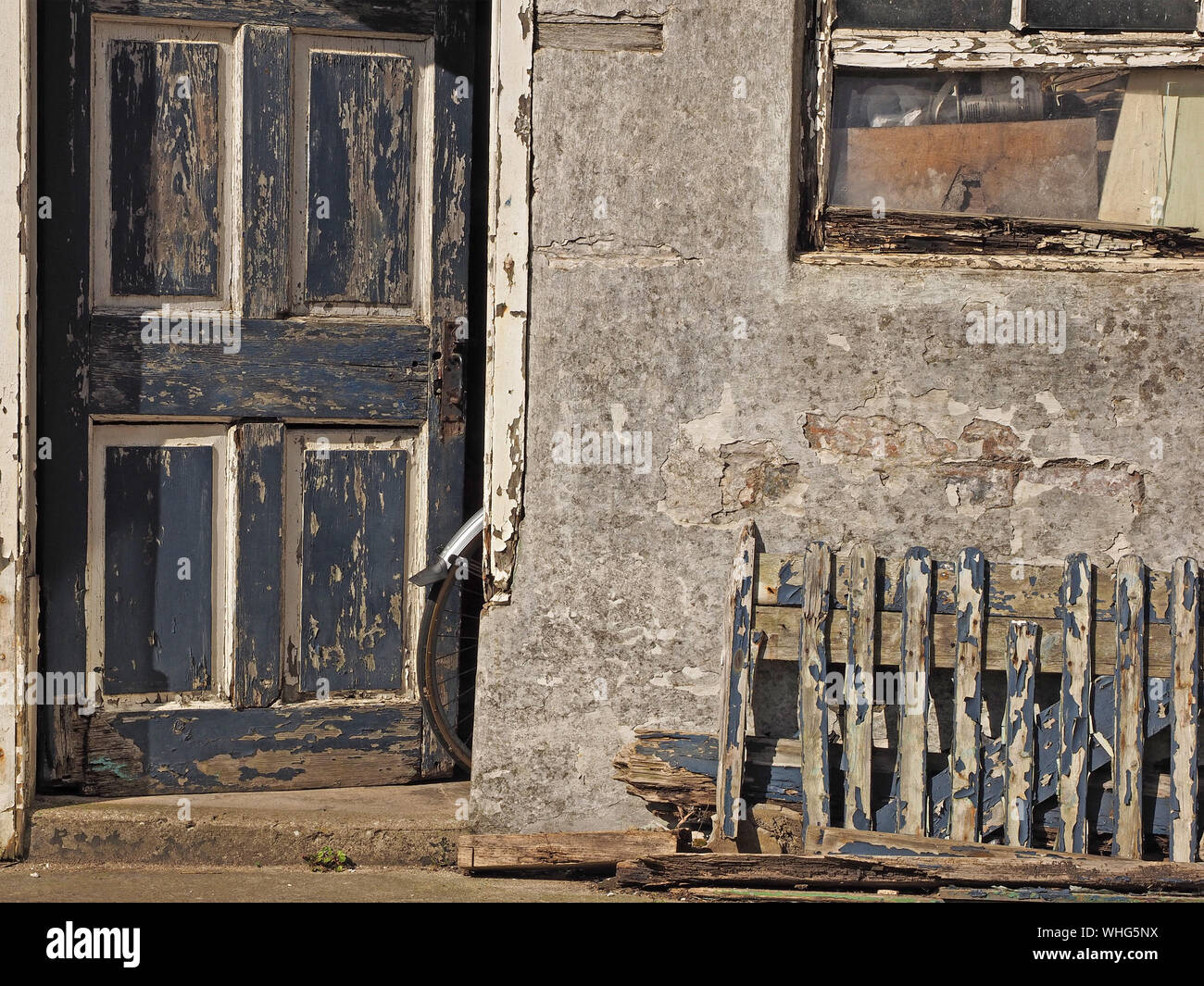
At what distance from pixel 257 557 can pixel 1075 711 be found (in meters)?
2.35

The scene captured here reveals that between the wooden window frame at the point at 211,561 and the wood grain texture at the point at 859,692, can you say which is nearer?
the wood grain texture at the point at 859,692

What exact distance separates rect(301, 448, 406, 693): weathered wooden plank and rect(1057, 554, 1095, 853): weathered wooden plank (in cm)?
195

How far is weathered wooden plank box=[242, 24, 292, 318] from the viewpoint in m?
3.40

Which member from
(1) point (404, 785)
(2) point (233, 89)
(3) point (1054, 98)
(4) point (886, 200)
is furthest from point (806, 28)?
(1) point (404, 785)

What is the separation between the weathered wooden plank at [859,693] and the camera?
2.99m

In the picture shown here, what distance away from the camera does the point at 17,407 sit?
3209 millimetres

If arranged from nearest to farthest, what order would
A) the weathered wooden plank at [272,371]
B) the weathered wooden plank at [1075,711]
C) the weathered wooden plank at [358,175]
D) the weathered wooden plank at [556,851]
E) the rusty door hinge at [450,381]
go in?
the weathered wooden plank at [1075,711]
the weathered wooden plank at [556,851]
the weathered wooden plank at [272,371]
the weathered wooden plank at [358,175]
the rusty door hinge at [450,381]

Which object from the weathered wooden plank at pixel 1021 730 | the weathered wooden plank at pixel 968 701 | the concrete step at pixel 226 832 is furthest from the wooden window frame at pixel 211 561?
the weathered wooden plank at pixel 1021 730

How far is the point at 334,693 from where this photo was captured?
3619 mm

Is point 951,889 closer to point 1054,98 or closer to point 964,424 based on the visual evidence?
point 964,424

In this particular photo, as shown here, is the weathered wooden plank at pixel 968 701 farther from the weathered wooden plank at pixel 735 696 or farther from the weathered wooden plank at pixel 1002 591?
the weathered wooden plank at pixel 735 696

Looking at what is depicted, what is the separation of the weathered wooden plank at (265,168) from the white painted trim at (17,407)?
57 centimetres

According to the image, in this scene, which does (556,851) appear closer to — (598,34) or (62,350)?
(62,350)

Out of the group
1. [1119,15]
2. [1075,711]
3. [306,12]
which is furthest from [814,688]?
[306,12]
